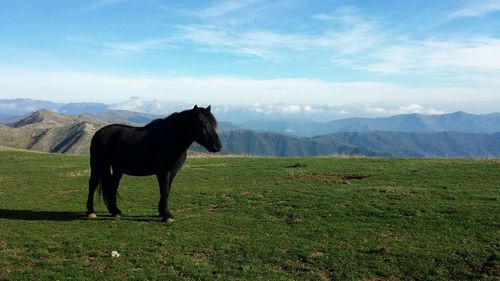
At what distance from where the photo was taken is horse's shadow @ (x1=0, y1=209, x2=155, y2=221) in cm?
1434

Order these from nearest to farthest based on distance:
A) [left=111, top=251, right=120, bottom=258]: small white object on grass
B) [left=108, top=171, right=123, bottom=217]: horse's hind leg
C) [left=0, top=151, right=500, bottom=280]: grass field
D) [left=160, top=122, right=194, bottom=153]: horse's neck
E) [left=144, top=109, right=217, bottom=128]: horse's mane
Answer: [left=0, top=151, right=500, bottom=280]: grass field → [left=111, top=251, right=120, bottom=258]: small white object on grass → [left=144, top=109, right=217, bottom=128]: horse's mane → [left=160, top=122, right=194, bottom=153]: horse's neck → [left=108, top=171, right=123, bottom=217]: horse's hind leg

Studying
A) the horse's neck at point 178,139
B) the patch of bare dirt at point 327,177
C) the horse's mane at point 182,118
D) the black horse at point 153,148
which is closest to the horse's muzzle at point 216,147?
the black horse at point 153,148

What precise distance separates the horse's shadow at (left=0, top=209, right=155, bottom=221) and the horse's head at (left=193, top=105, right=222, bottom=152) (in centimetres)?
325

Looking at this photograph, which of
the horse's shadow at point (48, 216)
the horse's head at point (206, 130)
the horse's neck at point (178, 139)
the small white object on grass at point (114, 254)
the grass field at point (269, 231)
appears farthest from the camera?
the horse's shadow at point (48, 216)

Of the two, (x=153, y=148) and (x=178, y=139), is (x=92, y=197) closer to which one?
(x=153, y=148)

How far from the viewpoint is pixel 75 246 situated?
11.0m

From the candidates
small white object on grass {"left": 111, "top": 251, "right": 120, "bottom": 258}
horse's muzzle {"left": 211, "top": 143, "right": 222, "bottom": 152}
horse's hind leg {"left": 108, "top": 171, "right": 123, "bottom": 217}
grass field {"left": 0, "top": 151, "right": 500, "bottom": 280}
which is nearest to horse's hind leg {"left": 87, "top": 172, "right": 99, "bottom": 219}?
grass field {"left": 0, "top": 151, "right": 500, "bottom": 280}

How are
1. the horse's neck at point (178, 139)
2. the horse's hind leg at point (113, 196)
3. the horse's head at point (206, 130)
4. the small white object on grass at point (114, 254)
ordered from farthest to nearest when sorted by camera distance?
the horse's hind leg at point (113, 196)
the horse's neck at point (178, 139)
the horse's head at point (206, 130)
the small white object on grass at point (114, 254)

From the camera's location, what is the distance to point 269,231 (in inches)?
496

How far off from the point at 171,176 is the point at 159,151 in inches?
37.0

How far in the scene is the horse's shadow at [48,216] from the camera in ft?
47.0

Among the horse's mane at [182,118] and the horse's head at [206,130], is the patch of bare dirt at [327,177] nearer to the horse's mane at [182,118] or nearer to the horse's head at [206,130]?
the horse's head at [206,130]

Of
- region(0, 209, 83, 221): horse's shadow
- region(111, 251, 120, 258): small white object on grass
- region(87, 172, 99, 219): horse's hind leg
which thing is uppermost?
region(87, 172, 99, 219): horse's hind leg

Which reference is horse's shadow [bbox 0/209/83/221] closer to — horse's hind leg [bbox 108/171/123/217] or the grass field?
the grass field
